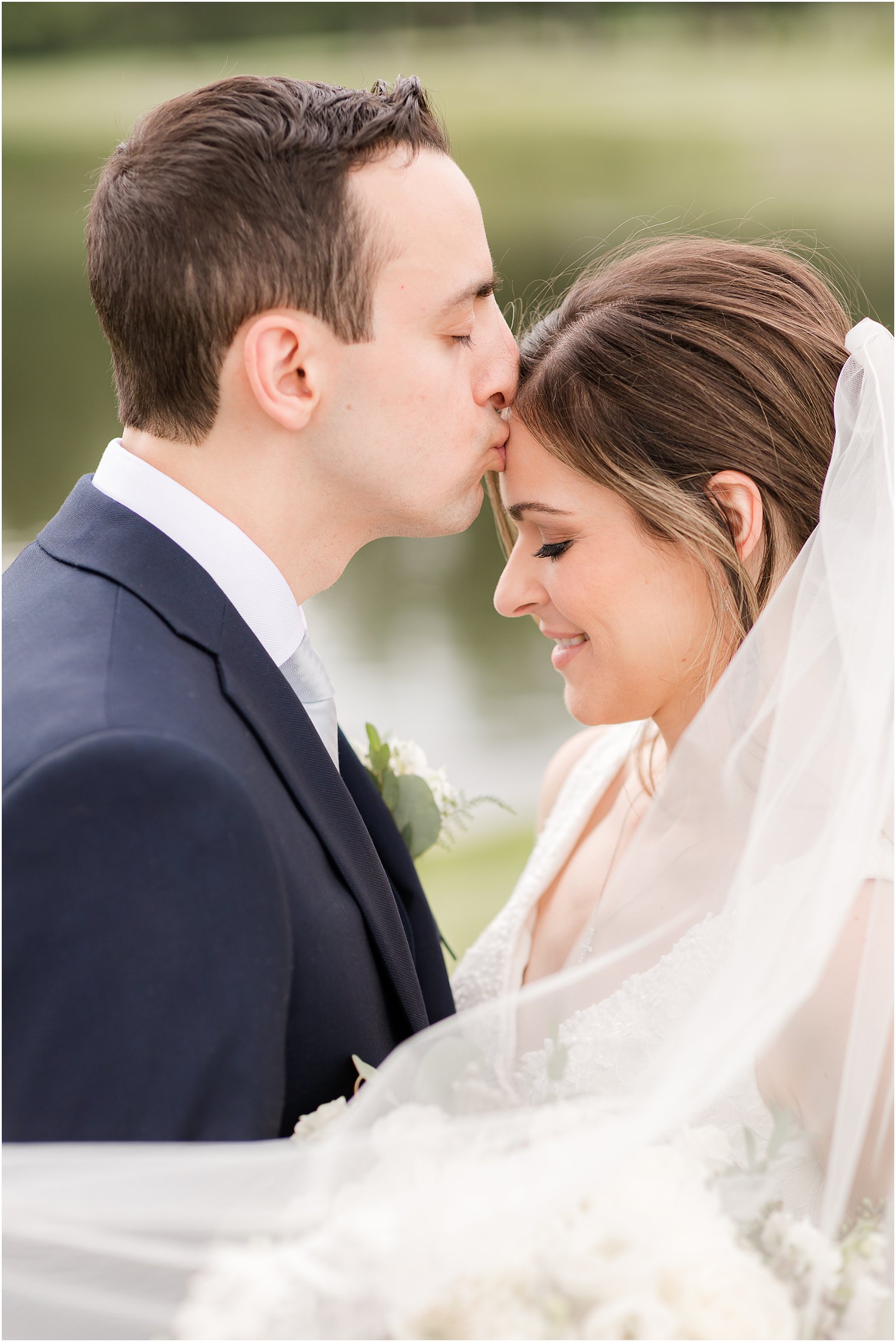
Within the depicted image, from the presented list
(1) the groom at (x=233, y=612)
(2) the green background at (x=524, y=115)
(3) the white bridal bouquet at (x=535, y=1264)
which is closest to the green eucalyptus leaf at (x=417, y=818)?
(1) the groom at (x=233, y=612)

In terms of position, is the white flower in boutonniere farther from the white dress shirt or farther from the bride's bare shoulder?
the white dress shirt

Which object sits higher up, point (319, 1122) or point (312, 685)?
point (312, 685)

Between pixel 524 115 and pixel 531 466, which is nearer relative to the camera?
pixel 531 466

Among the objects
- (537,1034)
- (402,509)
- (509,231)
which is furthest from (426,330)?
(509,231)

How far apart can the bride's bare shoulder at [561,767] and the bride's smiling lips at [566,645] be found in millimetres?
659

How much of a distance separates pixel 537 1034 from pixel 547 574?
2.63 feet

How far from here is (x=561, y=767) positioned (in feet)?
9.20

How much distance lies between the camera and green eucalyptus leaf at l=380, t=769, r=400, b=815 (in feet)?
7.59

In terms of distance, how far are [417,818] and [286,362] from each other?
98cm

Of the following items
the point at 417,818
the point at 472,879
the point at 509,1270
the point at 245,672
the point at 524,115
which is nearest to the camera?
the point at 509,1270

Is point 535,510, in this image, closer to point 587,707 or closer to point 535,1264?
point 587,707

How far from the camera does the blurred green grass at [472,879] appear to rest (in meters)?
4.44

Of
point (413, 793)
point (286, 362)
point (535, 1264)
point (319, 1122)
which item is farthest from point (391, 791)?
point (535, 1264)

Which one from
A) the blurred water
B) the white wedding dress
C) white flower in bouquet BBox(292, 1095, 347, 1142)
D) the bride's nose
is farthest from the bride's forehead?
the blurred water
